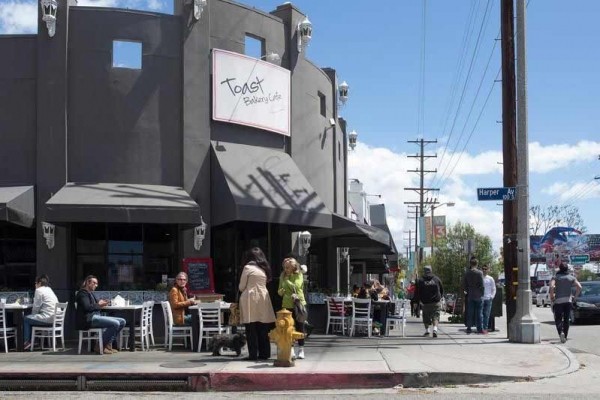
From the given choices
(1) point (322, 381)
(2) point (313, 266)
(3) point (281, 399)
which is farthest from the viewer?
(2) point (313, 266)

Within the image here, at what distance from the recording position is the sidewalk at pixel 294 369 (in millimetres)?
10117

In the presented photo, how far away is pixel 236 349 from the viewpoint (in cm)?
1214

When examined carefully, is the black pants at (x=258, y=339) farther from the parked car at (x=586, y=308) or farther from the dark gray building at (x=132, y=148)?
the parked car at (x=586, y=308)

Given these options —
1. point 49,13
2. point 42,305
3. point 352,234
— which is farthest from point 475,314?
point 49,13

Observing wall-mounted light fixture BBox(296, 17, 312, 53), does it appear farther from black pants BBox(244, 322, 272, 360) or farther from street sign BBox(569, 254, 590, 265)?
street sign BBox(569, 254, 590, 265)

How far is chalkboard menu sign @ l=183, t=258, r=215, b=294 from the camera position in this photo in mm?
16281

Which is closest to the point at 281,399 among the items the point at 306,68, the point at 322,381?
the point at 322,381

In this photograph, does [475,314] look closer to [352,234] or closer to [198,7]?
[352,234]

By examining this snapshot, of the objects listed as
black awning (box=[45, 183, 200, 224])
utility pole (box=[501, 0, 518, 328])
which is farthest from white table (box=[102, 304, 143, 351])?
utility pole (box=[501, 0, 518, 328])

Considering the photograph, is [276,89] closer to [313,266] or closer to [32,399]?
[313,266]

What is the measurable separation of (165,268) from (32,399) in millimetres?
7823

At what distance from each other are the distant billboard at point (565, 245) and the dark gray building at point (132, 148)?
57.5 m

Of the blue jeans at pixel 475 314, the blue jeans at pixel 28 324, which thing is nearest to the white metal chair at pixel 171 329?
the blue jeans at pixel 28 324

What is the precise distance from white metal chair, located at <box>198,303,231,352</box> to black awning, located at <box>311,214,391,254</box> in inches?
229
